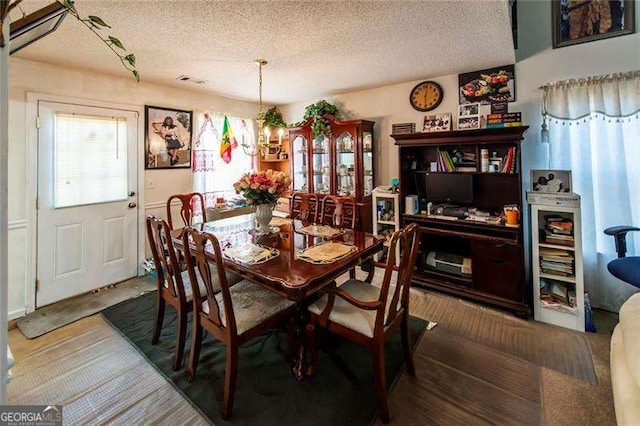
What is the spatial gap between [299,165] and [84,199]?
8.70 feet

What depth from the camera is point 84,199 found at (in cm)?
321

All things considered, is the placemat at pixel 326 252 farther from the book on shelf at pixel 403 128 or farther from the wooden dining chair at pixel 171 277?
the book on shelf at pixel 403 128

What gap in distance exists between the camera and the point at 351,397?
1.79 metres

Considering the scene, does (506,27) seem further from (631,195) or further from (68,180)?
(68,180)

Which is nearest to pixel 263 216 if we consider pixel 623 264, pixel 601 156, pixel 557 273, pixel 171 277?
pixel 171 277

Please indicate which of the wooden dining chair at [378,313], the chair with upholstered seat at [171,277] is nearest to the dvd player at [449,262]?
the wooden dining chair at [378,313]

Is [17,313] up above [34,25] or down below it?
below

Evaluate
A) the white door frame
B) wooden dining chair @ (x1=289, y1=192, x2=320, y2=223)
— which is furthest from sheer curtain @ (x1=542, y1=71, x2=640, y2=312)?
the white door frame

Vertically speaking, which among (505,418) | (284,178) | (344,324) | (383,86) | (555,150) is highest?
(383,86)

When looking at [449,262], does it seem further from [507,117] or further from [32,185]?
[32,185]

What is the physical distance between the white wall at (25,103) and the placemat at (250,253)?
7.21ft

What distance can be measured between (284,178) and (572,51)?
114 inches

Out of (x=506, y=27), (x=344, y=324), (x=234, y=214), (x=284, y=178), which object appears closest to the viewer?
(x=344, y=324)

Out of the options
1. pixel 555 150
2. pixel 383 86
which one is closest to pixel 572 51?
pixel 555 150
